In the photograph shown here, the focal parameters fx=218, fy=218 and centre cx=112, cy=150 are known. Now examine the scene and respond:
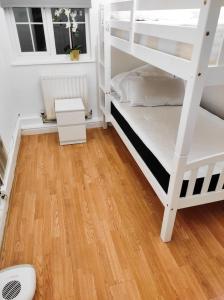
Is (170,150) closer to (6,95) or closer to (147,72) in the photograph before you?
(147,72)

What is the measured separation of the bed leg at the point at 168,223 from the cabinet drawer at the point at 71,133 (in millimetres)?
1557

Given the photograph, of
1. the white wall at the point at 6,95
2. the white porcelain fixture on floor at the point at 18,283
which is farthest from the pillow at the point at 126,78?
the white porcelain fixture on floor at the point at 18,283

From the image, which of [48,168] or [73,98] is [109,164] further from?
[73,98]

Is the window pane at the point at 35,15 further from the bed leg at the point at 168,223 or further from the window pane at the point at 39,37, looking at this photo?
the bed leg at the point at 168,223

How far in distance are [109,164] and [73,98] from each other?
1.08m

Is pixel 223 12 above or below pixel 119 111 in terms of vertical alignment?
above

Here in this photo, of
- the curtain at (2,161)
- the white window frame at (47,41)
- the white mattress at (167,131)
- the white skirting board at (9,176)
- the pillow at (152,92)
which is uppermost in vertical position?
the white window frame at (47,41)

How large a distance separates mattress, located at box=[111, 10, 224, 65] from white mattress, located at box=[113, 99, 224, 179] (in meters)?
0.66

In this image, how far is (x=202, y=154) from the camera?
1.56 meters

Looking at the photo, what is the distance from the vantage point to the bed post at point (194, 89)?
0.88 metres

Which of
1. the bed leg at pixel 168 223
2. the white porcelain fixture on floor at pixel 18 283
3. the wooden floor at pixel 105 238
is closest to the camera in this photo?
the white porcelain fixture on floor at pixel 18 283

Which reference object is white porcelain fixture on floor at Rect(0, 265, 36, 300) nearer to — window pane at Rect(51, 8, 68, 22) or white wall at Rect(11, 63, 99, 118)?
white wall at Rect(11, 63, 99, 118)

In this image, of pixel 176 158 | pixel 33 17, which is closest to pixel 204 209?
pixel 176 158

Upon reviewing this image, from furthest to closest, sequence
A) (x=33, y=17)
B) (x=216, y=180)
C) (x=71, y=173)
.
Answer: (x=33, y=17), (x=71, y=173), (x=216, y=180)
